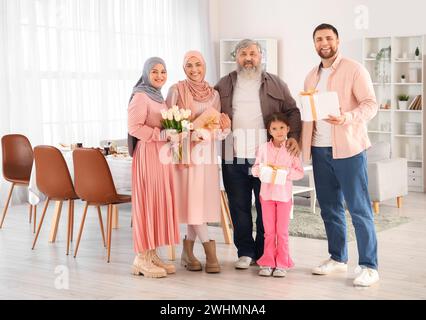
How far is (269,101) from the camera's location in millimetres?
5246

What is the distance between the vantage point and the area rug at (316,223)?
21.9ft

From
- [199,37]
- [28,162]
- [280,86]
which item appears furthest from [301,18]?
[280,86]

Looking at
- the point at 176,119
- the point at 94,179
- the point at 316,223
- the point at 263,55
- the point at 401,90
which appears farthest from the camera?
the point at 263,55

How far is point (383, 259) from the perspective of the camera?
572cm

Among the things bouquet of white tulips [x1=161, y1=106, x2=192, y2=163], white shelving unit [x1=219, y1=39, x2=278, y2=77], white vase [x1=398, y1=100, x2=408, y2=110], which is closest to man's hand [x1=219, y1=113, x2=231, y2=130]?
bouquet of white tulips [x1=161, y1=106, x2=192, y2=163]

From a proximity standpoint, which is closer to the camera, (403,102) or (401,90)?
(403,102)

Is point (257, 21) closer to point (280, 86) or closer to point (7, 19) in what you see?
point (7, 19)

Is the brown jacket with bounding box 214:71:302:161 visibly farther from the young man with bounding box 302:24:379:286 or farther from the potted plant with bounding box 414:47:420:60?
the potted plant with bounding box 414:47:420:60

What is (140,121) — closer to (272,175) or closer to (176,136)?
(176,136)

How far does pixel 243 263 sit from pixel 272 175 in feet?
2.38

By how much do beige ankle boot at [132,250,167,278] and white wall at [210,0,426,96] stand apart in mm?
5575

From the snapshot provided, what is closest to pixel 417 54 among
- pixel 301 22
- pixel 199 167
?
pixel 301 22

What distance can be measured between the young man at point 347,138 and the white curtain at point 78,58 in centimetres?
463

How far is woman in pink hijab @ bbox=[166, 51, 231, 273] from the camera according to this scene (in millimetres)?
5215
